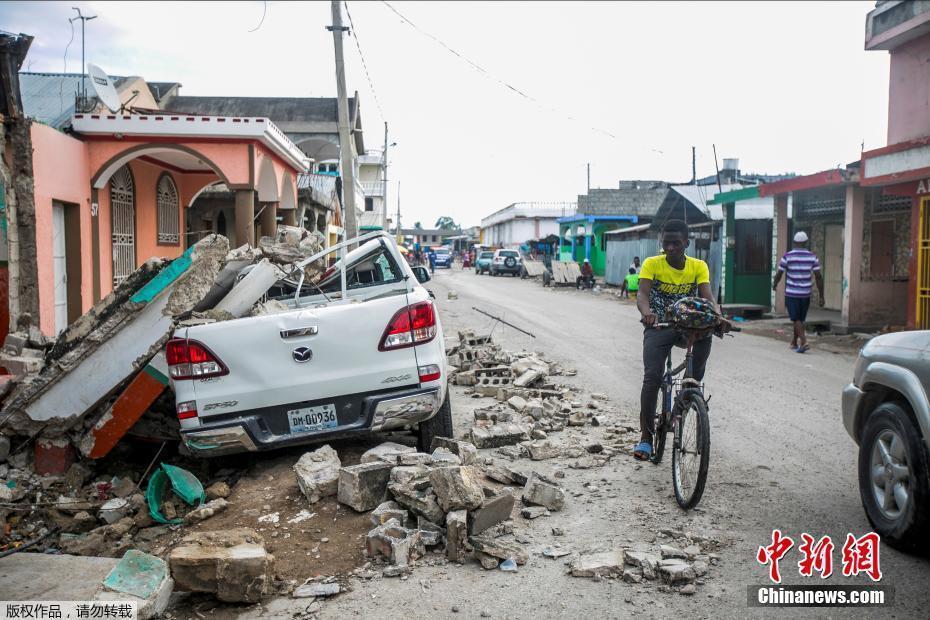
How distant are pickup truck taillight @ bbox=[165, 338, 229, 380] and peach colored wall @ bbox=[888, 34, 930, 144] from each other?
1466 cm

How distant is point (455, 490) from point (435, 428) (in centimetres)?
163

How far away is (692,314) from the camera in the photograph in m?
4.87

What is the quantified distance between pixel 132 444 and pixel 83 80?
10304 mm

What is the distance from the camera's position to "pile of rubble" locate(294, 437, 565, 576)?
400 cm

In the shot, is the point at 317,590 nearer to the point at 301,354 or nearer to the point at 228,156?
the point at 301,354

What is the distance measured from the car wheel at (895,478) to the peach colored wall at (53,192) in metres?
10.5

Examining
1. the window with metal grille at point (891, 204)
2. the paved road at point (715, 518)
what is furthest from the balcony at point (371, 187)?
the paved road at point (715, 518)

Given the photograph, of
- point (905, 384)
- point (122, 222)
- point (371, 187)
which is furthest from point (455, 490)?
point (371, 187)

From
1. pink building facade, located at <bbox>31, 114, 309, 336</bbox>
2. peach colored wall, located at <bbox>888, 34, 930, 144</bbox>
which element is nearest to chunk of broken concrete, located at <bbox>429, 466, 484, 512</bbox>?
pink building facade, located at <bbox>31, 114, 309, 336</bbox>

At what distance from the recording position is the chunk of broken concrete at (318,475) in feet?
15.8

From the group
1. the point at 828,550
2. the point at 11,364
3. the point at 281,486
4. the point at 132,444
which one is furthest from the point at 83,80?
the point at 828,550

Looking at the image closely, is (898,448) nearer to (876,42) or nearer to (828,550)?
(828,550)

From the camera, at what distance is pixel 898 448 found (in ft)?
13.2

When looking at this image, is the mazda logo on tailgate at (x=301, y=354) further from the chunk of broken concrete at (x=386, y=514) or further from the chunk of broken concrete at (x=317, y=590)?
the chunk of broken concrete at (x=317, y=590)
